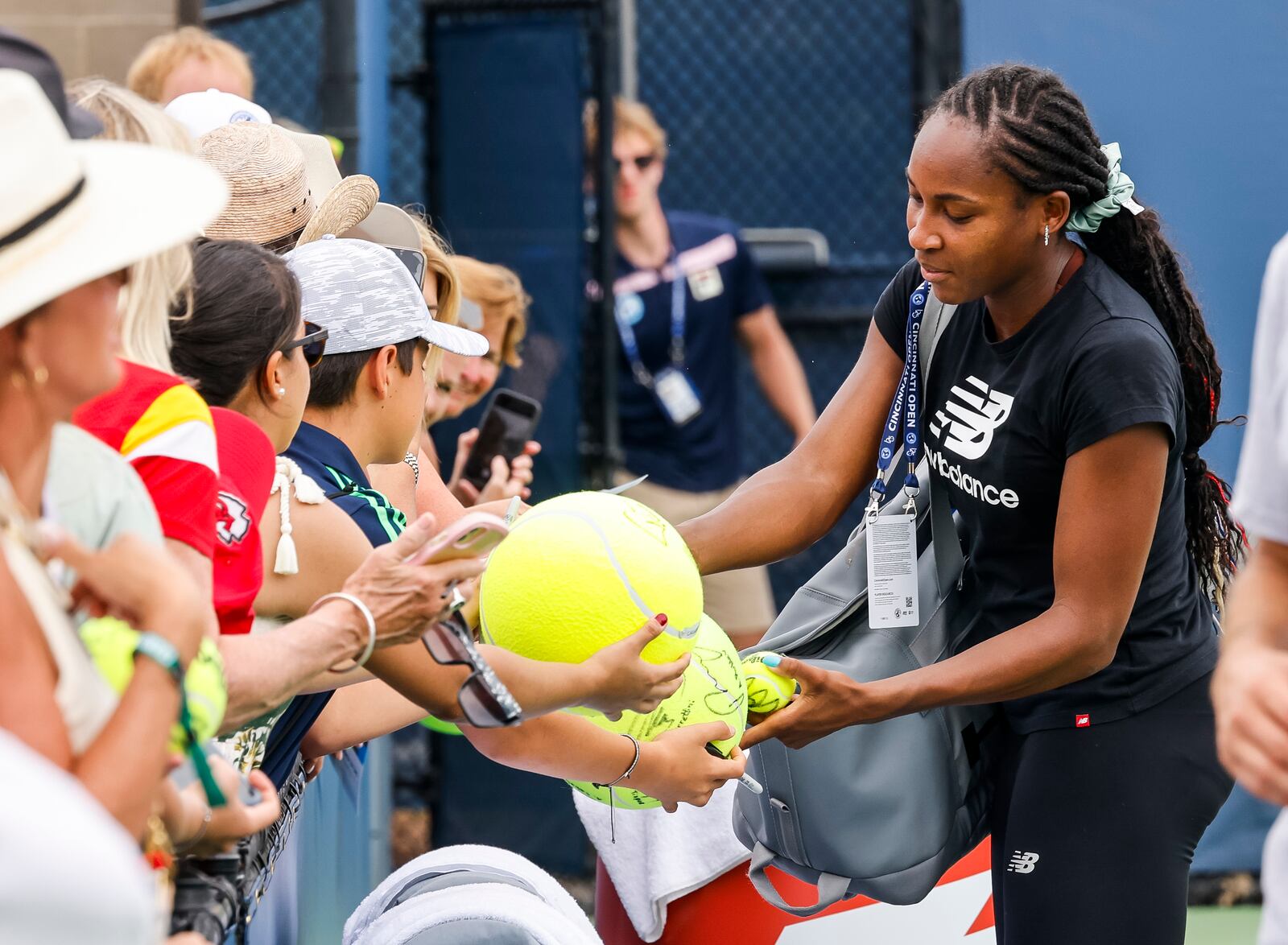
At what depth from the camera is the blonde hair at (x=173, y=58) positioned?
501cm

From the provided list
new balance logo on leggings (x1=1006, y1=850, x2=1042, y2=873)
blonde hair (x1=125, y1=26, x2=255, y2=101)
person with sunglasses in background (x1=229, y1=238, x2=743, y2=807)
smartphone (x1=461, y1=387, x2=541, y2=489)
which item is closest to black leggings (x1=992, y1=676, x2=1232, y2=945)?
new balance logo on leggings (x1=1006, y1=850, x2=1042, y2=873)

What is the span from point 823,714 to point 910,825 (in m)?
0.29

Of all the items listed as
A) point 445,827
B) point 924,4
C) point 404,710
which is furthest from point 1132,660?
point 924,4

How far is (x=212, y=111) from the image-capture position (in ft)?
13.1

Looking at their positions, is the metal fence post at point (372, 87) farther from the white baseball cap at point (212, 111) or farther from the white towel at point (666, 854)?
the white towel at point (666, 854)

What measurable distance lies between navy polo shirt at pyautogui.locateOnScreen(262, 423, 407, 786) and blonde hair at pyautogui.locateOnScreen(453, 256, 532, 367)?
1773mm

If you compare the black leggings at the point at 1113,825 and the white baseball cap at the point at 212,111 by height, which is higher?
the white baseball cap at the point at 212,111

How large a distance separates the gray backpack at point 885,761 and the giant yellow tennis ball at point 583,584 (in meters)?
0.50

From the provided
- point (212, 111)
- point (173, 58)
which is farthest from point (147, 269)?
point (173, 58)

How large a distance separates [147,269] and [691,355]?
443cm

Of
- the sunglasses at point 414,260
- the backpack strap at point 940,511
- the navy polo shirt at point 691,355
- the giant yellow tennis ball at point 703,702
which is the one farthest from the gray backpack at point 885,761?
the navy polo shirt at point 691,355

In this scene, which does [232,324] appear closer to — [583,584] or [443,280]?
[583,584]

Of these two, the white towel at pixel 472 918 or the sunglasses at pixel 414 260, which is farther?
the sunglasses at pixel 414 260

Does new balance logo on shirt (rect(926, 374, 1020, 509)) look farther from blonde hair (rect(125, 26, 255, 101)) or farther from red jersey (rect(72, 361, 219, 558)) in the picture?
blonde hair (rect(125, 26, 255, 101))
